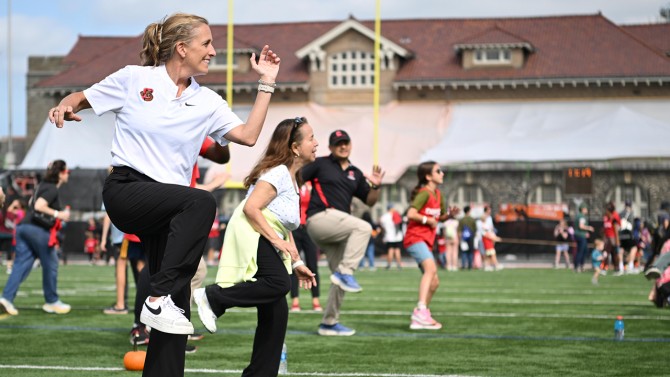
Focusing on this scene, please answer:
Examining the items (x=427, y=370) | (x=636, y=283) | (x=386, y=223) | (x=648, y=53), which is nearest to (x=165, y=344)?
(x=427, y=370)

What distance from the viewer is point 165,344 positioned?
18.7 ft

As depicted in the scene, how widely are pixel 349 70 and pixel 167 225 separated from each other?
4839cm

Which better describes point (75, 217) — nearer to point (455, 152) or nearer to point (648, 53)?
point (455, 152)

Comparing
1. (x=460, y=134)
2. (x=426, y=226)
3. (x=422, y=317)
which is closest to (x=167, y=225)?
(x=422, y=317)

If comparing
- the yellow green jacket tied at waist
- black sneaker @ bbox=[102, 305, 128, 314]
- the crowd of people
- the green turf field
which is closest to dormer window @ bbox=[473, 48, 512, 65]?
the green turf field

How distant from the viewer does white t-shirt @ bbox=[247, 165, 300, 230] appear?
7.70 m

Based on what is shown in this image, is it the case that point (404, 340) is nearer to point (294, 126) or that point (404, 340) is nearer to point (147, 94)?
point (294, 126)

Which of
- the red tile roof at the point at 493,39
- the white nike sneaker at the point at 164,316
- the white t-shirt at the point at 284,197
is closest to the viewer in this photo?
the white nike sneaker at the point at 164,316

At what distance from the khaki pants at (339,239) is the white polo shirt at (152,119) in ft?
19.0

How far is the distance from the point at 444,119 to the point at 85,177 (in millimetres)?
15066

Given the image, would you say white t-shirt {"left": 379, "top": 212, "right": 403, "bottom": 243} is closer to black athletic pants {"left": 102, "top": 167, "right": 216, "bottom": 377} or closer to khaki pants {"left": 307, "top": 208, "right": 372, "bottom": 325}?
khaki pants {"left": 307, "top": 208, "right": 372, "bottom": 325}

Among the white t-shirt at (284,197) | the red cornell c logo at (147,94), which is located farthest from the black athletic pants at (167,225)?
the white t-shirt at (284,197)

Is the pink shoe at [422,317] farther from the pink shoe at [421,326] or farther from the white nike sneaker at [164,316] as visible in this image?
the white nike sneaker at [164,316]

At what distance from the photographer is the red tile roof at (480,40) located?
51.1 meters
